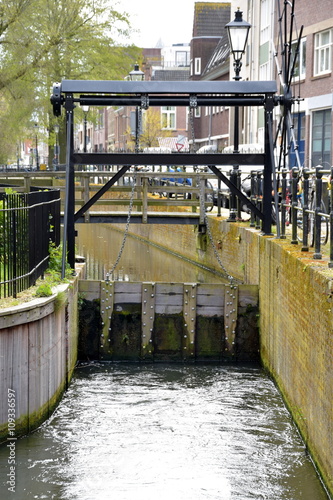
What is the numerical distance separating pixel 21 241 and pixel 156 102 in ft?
14.6

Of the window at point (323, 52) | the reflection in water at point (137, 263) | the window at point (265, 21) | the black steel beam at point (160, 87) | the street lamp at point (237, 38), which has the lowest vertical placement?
the reflection in water at point (137, 263)

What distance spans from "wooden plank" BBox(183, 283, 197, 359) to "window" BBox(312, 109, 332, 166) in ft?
51.2

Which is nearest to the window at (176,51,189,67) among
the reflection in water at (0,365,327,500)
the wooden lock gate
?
the wooden lock gate

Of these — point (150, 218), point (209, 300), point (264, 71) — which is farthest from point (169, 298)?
point (264, 71)

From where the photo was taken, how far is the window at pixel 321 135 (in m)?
30.2

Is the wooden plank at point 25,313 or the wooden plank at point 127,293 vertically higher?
the wooden plank at point 25,313

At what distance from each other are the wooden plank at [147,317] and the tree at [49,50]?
21.2m

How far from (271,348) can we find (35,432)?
4.58m

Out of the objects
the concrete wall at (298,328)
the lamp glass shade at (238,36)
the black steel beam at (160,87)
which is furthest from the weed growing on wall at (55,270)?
the lamp glass shade at (238,36)

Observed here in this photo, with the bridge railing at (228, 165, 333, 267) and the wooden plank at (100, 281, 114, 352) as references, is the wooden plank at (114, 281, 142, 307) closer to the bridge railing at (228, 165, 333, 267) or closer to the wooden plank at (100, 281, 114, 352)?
the wooden plank at (100, 281, 114, 352)

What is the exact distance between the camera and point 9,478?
932cm

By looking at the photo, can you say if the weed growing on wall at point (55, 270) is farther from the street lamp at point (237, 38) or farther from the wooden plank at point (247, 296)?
the street lamp at point (237, 38)

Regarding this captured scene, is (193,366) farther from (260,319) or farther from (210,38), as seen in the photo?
(210,38)

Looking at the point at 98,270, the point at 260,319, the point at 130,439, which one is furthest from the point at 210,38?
the point at 130,439
